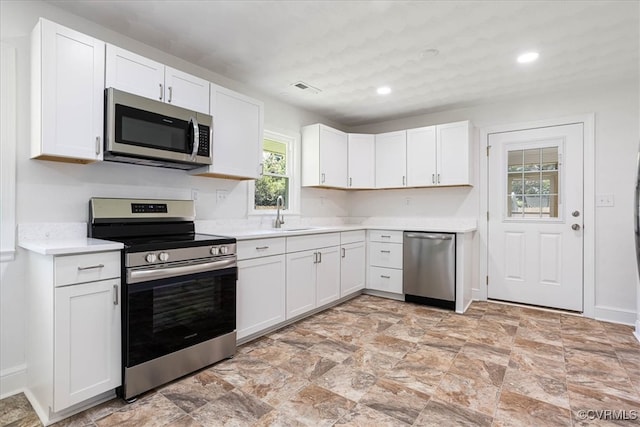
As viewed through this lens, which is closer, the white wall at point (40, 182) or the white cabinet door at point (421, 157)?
the white wall at point (40, 182)

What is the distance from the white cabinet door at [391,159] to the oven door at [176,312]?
2726 millimetres

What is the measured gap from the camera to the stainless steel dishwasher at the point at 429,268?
12.1 ft

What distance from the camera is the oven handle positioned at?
6.24 feet

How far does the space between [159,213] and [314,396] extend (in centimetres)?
177

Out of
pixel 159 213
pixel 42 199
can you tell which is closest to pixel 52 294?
pixel 42 199

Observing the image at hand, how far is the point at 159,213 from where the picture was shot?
2598 mm

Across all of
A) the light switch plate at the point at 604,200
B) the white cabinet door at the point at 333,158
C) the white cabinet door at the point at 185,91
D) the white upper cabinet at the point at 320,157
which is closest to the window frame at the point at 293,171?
the white upper cabinet at the point at 320,157

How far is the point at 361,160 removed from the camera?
4.60m

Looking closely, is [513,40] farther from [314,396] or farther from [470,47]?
[314,396]

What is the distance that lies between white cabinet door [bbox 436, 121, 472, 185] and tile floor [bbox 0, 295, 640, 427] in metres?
1.72

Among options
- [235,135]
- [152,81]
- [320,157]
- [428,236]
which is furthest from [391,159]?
[152,81]

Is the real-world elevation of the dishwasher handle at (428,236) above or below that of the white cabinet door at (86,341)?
above

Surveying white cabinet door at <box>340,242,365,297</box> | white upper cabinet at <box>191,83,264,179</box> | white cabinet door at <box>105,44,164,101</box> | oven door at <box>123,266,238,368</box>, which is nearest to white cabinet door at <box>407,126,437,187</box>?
white cabinet door at <box>340,242,365,297</box>

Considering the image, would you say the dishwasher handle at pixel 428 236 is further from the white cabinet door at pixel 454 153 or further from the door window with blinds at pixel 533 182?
the door window with blinds at pixel 533 182
